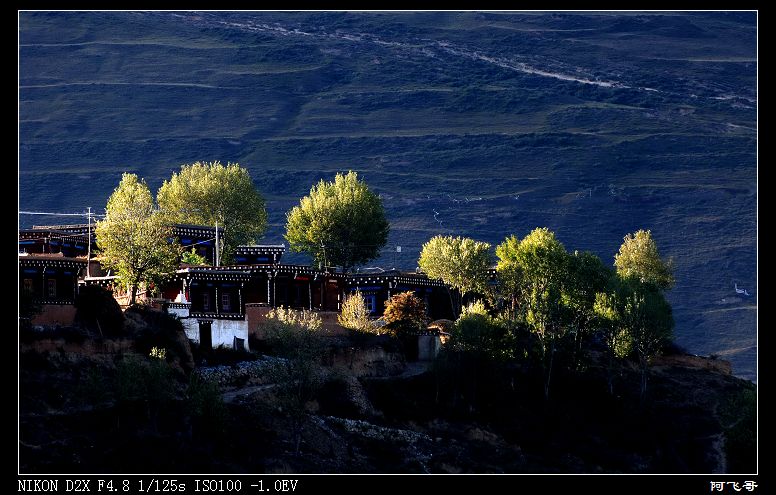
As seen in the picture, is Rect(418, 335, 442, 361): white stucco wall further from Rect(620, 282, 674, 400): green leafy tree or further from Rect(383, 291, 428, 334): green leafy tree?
Rect(620, 282, 674, 400): green leafy tree

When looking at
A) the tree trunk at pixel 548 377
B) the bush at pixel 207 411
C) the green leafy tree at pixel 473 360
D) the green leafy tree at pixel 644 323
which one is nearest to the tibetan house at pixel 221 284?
the bush at pixel 207 411

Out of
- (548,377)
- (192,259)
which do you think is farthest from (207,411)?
(548,377)

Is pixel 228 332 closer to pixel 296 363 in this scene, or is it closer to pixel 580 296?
pixel 296 363

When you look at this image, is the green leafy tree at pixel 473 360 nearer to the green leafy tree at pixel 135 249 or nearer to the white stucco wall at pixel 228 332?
the white stucco wall at pixel 228 332

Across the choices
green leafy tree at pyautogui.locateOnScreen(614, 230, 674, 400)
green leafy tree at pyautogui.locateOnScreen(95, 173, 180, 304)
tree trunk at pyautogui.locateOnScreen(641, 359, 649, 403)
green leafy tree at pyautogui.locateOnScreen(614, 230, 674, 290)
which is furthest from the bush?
green leafy tree at pyautogui.locateOnScreen(614, 230, 674, 290)

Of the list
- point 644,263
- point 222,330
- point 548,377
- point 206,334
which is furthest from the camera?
point 644,263

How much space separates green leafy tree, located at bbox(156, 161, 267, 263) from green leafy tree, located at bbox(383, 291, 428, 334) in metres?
21.6

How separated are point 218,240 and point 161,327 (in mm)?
23764

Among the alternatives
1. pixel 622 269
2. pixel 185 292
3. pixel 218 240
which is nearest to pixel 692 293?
pixel 622 269

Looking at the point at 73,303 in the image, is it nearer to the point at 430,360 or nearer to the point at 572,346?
the point at 430,360

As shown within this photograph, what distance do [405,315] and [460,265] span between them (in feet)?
34.2

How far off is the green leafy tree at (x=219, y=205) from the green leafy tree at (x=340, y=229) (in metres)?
3.83

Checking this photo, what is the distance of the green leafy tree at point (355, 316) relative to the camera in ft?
315

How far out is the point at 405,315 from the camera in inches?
3807
